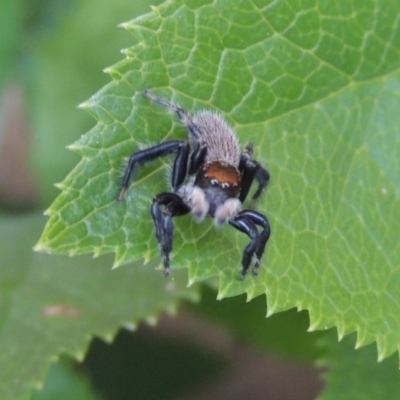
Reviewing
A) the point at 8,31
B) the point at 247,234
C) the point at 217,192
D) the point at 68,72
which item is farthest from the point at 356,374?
the point at 8,31

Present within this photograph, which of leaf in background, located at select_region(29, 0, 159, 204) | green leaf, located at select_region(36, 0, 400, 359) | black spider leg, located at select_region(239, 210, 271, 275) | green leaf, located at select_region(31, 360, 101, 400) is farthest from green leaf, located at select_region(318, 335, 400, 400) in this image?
leaf in background, located at select_region(29, 0, 159, 204)

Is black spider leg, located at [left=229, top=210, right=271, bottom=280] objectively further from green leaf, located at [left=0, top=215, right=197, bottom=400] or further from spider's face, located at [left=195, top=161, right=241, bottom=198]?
green leaf, located at [left=0, top=215, right=197, bottom=400]

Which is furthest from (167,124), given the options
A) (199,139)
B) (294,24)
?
(294,24)

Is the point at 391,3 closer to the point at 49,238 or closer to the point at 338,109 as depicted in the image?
the point at 338,109

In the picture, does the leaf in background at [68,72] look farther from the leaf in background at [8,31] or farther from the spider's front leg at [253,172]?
the spider's front leg at [253,172]

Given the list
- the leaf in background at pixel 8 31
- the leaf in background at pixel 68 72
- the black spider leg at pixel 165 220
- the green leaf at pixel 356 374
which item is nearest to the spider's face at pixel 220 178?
the black spider leg at pixel 165 220
